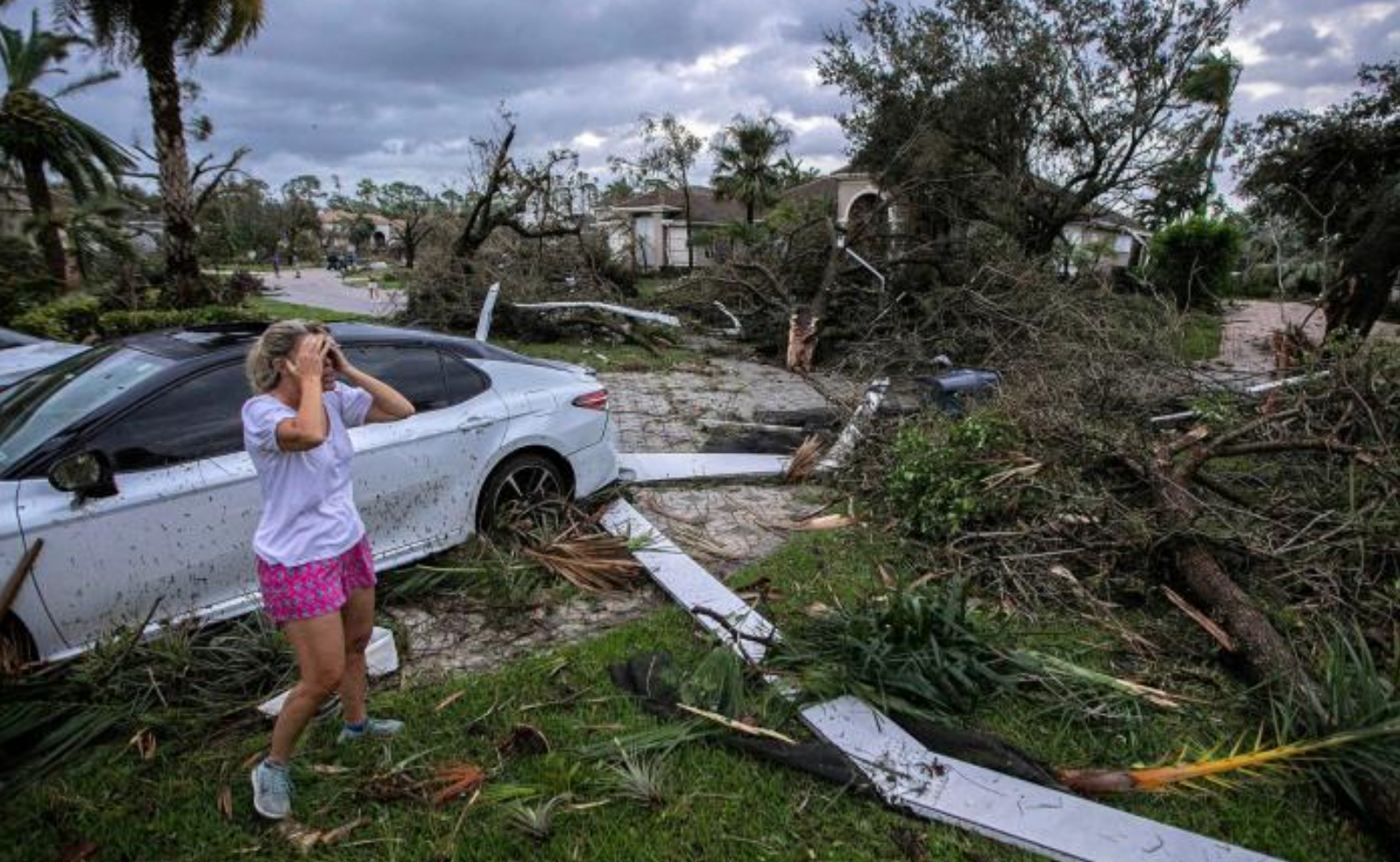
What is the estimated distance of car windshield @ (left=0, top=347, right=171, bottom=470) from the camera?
3.38 metres

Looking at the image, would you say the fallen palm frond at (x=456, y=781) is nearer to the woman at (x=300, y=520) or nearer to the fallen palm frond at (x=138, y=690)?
the woman at (x=300, y=520)

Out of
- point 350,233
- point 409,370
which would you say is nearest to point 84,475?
point 409,370

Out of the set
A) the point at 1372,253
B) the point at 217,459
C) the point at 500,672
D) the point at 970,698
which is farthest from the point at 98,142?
the point at 1372,253

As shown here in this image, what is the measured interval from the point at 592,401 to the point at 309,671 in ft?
9.50

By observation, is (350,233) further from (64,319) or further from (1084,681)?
(1084,681)

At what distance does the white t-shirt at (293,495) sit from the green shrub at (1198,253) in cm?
2659

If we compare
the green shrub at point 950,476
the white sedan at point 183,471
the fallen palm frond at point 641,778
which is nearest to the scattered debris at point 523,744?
the fallen palm frond at point 641,778

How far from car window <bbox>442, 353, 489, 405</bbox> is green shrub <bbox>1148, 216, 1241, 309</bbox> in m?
24.9

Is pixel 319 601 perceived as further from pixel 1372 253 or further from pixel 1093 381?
pixel 1372 253

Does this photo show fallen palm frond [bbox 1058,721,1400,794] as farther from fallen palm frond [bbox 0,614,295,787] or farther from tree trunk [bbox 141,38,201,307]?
tree trunk [bbox 141,38,201,307]

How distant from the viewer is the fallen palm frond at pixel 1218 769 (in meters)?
2.82

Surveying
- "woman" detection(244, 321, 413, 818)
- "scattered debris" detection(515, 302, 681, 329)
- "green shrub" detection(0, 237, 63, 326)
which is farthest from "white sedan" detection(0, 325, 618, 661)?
"green shrub" detection(0, 237, 63, 326)

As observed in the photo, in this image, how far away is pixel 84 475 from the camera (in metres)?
3.12

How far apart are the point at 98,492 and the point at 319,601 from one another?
4.50ft
